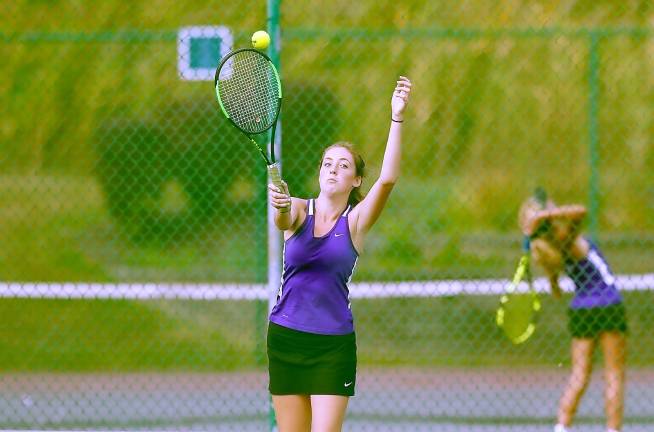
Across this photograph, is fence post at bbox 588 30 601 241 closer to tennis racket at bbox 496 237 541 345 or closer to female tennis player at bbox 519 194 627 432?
tennis racket at bbox 496 237 541 345

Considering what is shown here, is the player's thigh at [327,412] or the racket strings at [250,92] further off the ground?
the racket strings at [250,92]

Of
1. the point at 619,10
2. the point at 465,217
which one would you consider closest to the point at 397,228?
the point at 465,217

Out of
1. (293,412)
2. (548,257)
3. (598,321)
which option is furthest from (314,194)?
(293,412)

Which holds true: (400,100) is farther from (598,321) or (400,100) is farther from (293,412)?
(598,321)

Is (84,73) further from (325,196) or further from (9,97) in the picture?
(325,196)

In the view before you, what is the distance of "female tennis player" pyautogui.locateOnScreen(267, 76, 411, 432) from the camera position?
378 centimetres

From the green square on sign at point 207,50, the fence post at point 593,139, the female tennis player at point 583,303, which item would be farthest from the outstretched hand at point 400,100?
the fence post at point 593,139

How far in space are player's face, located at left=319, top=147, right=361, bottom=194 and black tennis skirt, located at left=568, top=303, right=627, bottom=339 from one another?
2.09m

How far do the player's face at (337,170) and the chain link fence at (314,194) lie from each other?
6.90ft

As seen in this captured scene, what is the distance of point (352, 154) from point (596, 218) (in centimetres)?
326

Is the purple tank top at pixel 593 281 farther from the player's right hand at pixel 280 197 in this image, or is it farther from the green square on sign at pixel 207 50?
the player's right hand at pixel 280 197

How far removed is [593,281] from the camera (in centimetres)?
552

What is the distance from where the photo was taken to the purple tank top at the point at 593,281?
5480mm

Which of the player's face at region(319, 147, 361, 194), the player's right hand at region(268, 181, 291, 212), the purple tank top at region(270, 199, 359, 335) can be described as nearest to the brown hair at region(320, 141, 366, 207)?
the player's face at region(319, 147, 361, 194)
